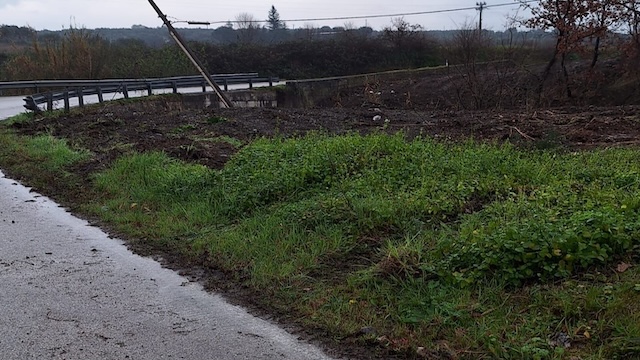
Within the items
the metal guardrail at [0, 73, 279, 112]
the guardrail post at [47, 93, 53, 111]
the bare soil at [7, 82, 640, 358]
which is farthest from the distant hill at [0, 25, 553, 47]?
the bare soil at [7, 82, 640, 358]

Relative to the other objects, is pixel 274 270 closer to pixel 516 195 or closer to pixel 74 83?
pixel 516 195

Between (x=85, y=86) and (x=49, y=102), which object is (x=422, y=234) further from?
→ (x=85, y=86)

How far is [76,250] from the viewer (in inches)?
287

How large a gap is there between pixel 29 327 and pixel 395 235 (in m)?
3.53

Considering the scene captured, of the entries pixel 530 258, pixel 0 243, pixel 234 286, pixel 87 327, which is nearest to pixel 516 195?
pixel 530 258

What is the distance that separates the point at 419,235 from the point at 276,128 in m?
9.13

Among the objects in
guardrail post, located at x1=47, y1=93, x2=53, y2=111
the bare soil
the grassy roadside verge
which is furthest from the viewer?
guardrail post, located at x1=47, y1=93, x2=53, y2=111

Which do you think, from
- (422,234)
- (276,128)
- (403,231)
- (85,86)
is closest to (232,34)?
(85,86)

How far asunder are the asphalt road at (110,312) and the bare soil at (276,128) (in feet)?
2.63

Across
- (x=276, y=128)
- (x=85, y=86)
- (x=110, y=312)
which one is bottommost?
(x=110, y=312)

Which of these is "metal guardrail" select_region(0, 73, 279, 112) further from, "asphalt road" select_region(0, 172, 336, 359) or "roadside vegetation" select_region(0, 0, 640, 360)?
"asphalt road" select_region(0, 172, 336, 359)

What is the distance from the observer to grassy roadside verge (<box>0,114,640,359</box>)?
4.70 m

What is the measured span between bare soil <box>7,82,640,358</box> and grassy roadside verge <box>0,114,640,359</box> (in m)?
1.15

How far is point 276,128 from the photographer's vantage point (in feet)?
49.6
